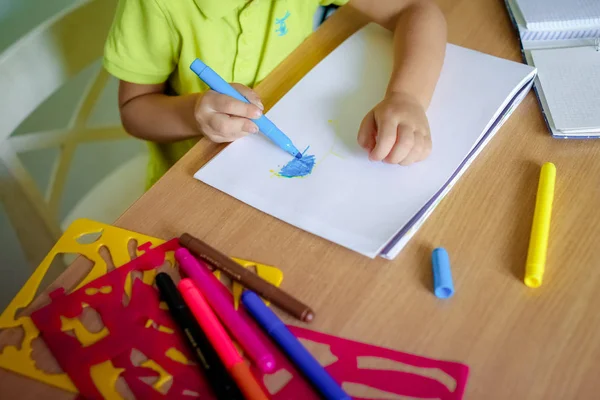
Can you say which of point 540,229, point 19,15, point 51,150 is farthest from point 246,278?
point 51,150

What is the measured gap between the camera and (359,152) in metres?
0.54

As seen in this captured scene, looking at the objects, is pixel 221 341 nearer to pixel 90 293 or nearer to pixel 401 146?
pixel 90 293

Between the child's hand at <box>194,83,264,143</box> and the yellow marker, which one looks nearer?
the yellow marker

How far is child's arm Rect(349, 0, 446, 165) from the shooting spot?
53 centimetres

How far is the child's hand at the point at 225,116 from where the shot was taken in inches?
21.2

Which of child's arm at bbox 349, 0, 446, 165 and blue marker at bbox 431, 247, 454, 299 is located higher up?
child's arm at bbox 349, 0, 446, 165

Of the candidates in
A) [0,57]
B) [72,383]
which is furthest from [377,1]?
[72,383]

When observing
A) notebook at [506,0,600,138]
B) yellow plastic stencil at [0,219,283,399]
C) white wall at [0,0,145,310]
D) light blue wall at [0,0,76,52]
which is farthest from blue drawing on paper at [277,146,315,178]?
light blue wall at [0,0,76,52]

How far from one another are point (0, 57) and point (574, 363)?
636mm

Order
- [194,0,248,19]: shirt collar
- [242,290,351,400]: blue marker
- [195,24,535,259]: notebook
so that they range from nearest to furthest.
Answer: [242,290,351,400]: blue marker, [195,24,535,259]: notebook, [194,0,248,19]: shirt collar

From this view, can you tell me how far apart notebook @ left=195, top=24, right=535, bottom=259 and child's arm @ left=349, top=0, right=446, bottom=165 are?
0.04ft

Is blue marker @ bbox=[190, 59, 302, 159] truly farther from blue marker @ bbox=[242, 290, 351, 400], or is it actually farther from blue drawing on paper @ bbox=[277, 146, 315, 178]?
blue marker @ bbox=[242, 290, 351, 400]

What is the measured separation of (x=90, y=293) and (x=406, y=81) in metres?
0.36

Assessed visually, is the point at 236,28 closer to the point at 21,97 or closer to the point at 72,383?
the point at 21,97
